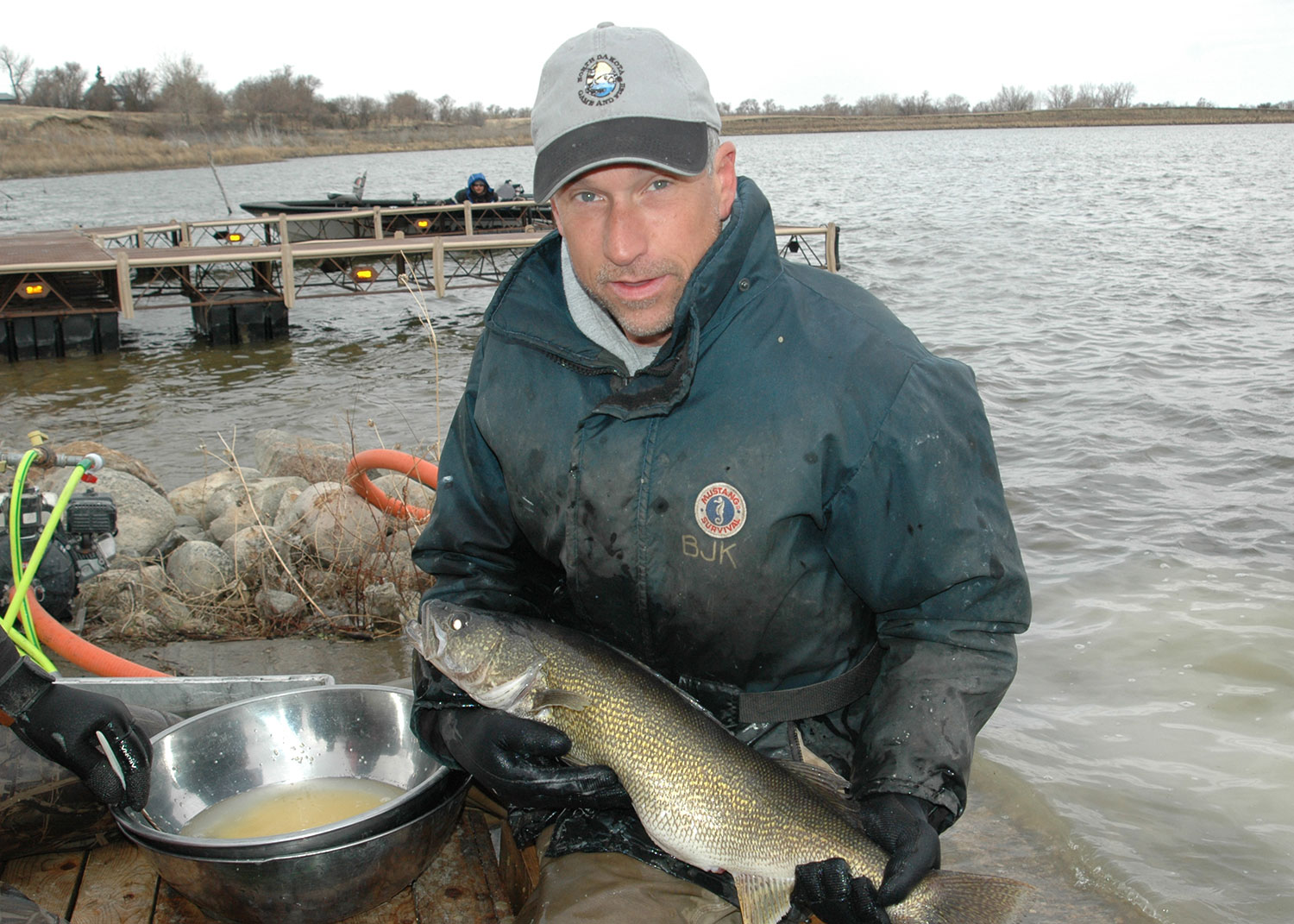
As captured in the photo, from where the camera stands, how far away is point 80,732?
2.65m

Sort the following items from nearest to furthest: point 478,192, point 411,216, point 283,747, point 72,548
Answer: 1. point 283,747
2. point 72,548
3. point 478,192
4. point 411,216

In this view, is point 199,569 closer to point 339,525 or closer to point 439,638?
point 339,525

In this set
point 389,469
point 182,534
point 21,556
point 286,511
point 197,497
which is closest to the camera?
point 21,556

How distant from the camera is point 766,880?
234 centimetres

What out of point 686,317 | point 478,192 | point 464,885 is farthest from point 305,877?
point 478,192

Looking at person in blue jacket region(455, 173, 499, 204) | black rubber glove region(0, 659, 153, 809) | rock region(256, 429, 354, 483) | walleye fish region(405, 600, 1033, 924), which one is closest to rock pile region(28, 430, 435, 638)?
rock region(256, 429, 354, 483)

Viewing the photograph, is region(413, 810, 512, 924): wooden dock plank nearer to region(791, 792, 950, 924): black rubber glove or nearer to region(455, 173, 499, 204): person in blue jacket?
region(791, 792, 950, 924): black rubber glove

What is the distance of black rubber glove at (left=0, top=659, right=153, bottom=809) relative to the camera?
265 cm

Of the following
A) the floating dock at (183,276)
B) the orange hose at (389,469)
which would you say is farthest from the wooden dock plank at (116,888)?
the floating dock at (183,276)

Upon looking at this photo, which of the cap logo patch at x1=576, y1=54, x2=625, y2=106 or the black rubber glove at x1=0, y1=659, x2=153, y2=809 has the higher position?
the cap logo patch at x1=576, y1=54, x2=625, y2=106

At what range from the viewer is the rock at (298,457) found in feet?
29.3

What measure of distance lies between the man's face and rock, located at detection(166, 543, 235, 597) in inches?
168

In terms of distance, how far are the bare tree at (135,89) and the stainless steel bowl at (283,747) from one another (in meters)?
119

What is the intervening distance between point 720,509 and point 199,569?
15.6 ft
